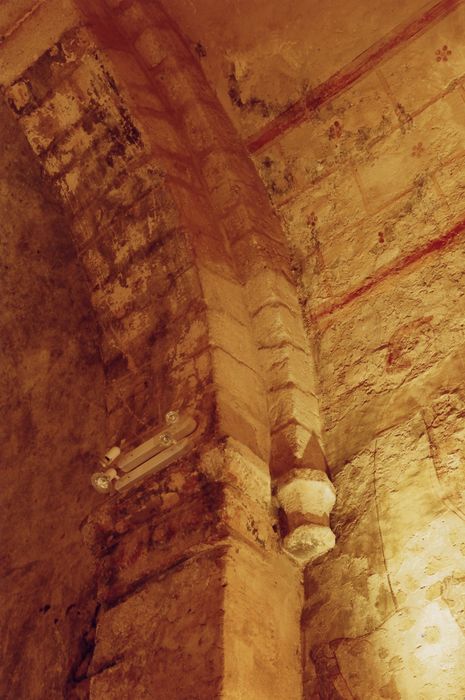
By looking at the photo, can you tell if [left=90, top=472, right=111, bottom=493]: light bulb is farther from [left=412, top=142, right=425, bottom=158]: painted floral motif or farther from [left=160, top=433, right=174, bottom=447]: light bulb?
[left=412, top=142, right=425, bottom=158]: painted floral motif

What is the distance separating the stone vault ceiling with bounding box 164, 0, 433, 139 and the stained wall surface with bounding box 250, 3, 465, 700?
0.16m

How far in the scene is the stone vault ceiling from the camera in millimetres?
3502

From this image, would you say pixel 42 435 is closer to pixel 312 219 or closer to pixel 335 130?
pixel 312 219

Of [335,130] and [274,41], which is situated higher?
[274,41]

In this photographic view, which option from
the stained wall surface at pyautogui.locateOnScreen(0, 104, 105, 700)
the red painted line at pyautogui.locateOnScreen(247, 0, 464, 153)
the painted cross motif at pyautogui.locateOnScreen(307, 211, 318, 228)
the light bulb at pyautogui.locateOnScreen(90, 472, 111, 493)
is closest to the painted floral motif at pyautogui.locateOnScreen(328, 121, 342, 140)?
the red painted line at pyautogui.locateOnScreen(247, 0, 464, 153)

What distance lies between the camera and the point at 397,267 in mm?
→ 2969

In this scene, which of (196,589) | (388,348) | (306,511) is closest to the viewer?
(196,589)

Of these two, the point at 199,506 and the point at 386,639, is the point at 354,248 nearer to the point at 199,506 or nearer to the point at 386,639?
the point at 199,506

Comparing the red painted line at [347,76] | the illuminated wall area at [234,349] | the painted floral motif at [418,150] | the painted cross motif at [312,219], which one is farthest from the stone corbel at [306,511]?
the red painted line at [347,76]

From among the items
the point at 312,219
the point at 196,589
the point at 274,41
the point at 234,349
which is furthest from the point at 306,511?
the point at 274,41

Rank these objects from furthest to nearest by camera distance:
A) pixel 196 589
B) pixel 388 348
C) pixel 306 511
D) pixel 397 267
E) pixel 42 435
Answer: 1. pixel 42 435
2. pixel 397 267
3. pixel 388 348
4. pixel 306 511
5. pixel 196 589

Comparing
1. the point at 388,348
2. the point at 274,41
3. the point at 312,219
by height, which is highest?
the point at 274,41

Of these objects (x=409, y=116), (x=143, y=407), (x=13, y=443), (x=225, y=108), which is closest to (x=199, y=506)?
(x=143, y=407)

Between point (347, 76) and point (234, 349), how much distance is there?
1.56 metres
